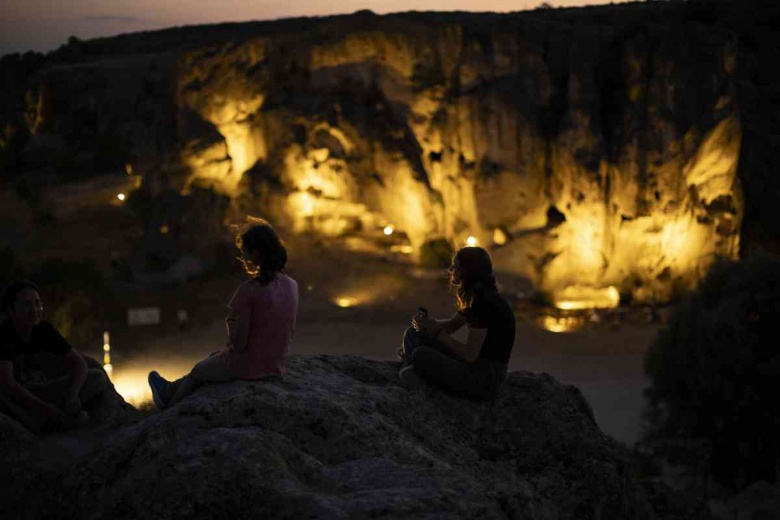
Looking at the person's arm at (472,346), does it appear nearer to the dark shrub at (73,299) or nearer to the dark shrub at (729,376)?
the dark shrub at (729,376)

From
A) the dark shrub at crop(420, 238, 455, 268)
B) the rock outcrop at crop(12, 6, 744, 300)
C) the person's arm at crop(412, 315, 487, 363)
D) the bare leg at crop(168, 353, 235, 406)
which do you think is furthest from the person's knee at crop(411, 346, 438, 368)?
the dark shrub at crop(420, 238, 455, 268)

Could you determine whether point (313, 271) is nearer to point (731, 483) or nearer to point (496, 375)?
point (731, 483)

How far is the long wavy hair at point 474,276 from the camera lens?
5.11 metres

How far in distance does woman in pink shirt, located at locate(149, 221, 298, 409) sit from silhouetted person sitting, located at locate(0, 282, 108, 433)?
0.94 m

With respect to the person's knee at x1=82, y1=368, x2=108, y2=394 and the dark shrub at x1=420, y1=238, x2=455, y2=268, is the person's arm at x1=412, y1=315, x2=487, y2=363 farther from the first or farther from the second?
the dark shrub at x1=420, y1=238, x2=455, y2=268

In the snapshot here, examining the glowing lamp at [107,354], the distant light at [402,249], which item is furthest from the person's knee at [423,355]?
the distant light at [402,249]

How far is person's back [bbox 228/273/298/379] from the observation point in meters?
4.38

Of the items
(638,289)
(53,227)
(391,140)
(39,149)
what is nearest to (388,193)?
(391,140)

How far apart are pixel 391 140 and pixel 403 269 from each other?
3907 millimetres

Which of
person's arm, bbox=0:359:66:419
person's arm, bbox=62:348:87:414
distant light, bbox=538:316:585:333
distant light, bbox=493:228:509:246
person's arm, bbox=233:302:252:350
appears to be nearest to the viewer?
person's arm, bbox=233:302:252:350

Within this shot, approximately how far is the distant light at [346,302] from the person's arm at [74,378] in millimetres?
16161

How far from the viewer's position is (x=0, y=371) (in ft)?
15.9

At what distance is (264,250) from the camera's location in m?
4.41

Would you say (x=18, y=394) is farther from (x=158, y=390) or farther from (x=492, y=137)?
(x=492, y=137)
